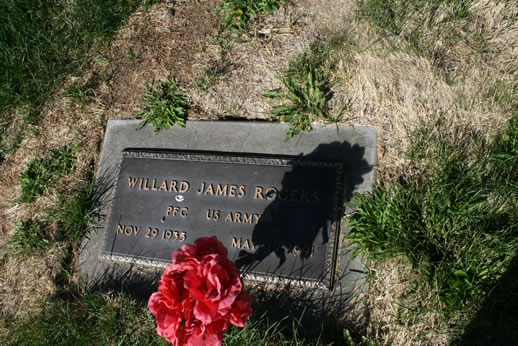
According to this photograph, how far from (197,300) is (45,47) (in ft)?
9.38

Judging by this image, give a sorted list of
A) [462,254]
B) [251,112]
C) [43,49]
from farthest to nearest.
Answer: [43,49]
[251,112]
[462,254]

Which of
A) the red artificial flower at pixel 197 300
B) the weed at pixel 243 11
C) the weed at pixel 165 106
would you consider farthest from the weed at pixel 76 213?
the weed at pixel 243 11

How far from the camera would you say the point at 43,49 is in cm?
371

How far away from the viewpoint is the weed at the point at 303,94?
2852mm

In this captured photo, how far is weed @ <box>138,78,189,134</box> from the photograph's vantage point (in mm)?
3152

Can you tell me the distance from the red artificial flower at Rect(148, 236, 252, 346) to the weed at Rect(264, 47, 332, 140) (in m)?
1.17

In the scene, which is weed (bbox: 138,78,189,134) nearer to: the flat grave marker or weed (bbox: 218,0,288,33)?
the flat grave marker

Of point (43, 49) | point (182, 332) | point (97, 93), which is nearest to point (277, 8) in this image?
point (97, 93)

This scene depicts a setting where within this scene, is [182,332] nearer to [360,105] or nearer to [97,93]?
[360,105]

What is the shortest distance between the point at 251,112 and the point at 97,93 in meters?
1.34

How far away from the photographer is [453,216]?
2.39 m

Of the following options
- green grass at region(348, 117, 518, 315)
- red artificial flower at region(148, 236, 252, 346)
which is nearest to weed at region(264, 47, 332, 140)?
green grass at region(348, 117, 518, 315)

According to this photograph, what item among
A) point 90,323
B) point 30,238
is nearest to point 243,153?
point 90,323

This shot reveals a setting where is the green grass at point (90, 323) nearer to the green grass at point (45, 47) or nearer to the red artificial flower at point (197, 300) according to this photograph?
the red artificial flower at point (197, 300)
